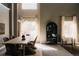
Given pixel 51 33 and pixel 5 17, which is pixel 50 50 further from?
pixel 5 17

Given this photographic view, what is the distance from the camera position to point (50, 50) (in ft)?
9.80

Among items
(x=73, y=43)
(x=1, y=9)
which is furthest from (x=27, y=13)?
(x=73, y=43)

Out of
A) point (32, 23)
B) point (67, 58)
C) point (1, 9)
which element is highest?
point (1, 9)

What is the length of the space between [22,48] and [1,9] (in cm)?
65

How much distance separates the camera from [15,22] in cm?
300

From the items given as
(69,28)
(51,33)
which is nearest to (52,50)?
(51,33)

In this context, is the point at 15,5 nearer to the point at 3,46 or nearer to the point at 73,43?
the point at 3,46

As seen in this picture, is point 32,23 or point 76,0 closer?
point 76,0

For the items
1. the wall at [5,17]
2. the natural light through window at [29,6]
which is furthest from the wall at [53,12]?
the wall at [5,17]

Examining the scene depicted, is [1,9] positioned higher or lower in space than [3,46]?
higher

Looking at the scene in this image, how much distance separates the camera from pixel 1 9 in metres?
2.97

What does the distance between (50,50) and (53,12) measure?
1.87 ft

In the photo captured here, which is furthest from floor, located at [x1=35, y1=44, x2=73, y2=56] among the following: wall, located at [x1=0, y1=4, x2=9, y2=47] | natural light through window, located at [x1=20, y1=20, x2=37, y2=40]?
wall, located at [x1=0, y1=4, x2=9, y2=47]

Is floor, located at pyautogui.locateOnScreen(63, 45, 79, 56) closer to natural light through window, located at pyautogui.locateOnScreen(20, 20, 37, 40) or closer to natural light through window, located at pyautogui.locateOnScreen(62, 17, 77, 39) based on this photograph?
natural light through window, located at pyautogui.locateOnScreen(62, 17, 77, 39)
